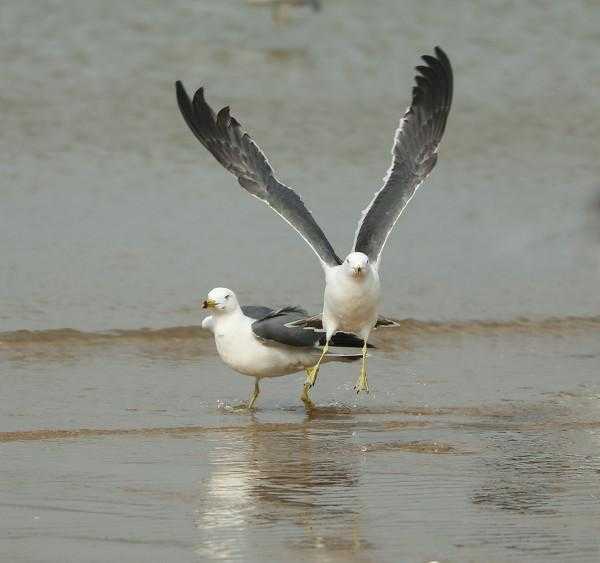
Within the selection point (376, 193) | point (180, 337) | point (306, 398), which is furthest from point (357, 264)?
point (180, 337)

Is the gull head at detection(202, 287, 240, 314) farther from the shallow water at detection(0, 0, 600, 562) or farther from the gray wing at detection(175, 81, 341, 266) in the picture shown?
the gray wing at detection(175, 81, 341, 266)

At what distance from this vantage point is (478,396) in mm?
8742

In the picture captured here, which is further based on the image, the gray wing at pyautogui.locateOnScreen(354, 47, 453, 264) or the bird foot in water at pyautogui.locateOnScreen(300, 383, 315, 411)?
the gray wing at pyautogui.locateOnScreen(354, 47, 453, 264)

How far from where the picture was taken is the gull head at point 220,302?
8.65m

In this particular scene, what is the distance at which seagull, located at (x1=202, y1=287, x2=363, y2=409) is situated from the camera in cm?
846

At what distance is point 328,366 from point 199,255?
2.83 m

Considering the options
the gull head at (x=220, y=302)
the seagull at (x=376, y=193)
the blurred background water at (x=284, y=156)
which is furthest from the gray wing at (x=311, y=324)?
the blurred background water at (x=284, y=156)

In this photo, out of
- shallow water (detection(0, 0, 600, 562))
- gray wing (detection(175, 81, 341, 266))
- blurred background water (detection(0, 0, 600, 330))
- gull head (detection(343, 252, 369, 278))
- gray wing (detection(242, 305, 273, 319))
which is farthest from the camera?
blurred background water (detection(0, 0, 600, 330))

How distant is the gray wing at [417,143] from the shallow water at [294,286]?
3.43 feet

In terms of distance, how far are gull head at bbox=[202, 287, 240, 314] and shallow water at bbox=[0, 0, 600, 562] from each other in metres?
0.51

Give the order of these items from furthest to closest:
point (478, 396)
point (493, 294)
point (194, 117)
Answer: point (493, 294), point (194, 117), point (478, 396)

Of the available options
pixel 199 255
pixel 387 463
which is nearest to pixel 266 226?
pixel 199 255

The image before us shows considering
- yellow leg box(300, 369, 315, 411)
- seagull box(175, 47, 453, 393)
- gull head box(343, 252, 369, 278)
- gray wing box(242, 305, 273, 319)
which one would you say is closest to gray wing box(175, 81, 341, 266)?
seagull box(175, 47, 453, 393)

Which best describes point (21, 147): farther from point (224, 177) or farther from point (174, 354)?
point (174, 354)
